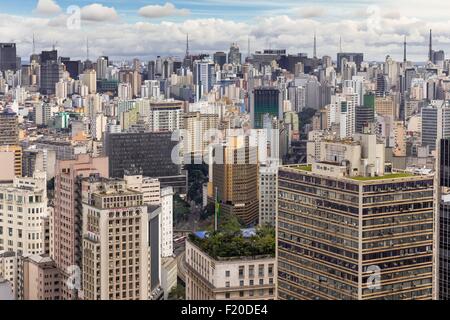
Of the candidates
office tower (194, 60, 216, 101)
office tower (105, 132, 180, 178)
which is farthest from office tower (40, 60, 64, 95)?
office tower (194, 60, 216, 101)

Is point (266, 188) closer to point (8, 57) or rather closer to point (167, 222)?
point (167, 222)

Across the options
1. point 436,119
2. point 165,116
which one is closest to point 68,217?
point 436,119

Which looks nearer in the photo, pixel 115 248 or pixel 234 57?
pixel 115 248

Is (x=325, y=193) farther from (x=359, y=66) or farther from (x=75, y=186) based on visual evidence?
(x=359, y=66)

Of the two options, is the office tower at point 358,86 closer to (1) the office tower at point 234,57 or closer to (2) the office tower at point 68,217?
(1) the office tower at point 234,57

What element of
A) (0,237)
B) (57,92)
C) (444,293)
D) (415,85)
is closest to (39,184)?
(0,237)

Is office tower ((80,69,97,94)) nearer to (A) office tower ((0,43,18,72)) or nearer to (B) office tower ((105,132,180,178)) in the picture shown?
(B) office tower ((105,132,180,178))
